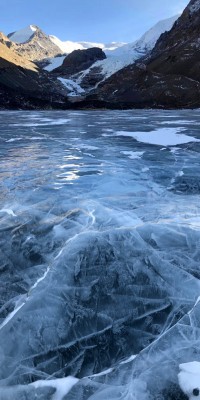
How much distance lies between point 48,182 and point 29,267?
168 inches

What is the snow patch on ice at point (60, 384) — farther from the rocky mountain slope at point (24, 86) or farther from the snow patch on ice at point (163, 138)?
the rocky mountain slope at point (24, 86)

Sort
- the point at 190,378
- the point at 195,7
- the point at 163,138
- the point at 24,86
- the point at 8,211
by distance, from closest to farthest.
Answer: the point at 190,378 → the point at 8,211 → the point at 163,138 → the point at 24,86 → the point at 195,7

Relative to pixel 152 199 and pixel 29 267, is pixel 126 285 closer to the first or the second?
pixel 29 267

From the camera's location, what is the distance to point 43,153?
13297 millimetres

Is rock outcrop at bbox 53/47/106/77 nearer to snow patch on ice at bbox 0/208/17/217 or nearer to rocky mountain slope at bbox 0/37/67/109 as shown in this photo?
rocky mountain slope at bbox 0/37/67/109

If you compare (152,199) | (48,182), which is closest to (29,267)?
(152,199)

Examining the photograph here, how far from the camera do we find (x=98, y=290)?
4.50 metres

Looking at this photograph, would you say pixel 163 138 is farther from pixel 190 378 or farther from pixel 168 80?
pixel 168 80

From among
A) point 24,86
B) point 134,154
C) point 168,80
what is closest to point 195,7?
point 168,80

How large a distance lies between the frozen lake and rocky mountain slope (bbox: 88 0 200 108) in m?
70.1

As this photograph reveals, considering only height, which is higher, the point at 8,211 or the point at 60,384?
the point at 8,211

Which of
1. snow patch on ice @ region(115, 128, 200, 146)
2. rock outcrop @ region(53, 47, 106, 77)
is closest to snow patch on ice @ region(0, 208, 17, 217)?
snow patch on ice @ region(115, 128, 200, 146)

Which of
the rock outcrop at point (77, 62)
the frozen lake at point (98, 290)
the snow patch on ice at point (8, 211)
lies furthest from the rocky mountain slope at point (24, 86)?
the frozen lake at point (98, 290)

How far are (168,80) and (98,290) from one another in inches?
3551
